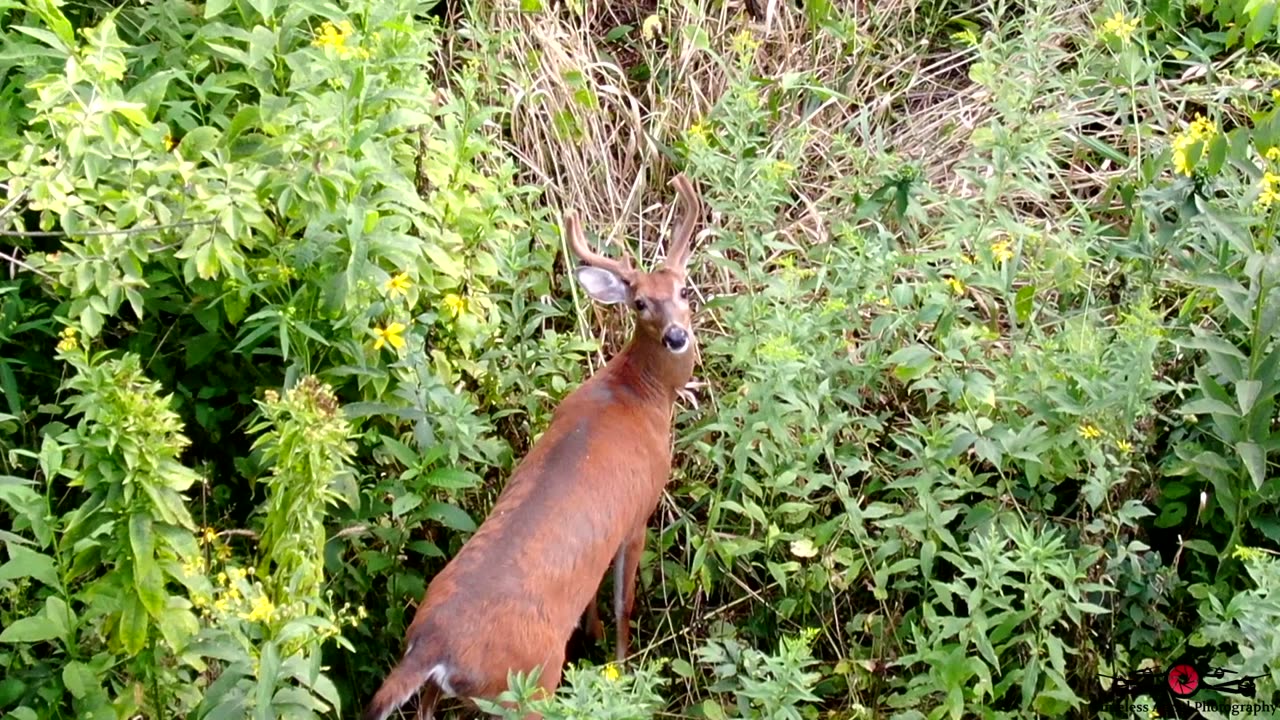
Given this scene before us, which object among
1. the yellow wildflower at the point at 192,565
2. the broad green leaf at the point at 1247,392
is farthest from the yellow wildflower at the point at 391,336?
the broad green leaf at the point at 1247,392

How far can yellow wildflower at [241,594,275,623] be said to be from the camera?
3445mm

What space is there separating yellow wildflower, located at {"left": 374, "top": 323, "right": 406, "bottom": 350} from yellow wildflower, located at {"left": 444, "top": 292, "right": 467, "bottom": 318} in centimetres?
35

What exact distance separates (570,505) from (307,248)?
3.42ft

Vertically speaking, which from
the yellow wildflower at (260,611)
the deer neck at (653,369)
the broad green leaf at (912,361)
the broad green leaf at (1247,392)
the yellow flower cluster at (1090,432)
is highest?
the yellow wildflower at (260,611)

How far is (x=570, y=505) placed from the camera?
176 inches

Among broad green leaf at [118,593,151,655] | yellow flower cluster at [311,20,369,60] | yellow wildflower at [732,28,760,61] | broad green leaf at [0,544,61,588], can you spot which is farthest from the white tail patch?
yellow wildflower at [732,28,760,61]

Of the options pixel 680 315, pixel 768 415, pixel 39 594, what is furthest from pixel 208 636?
pixel 680 315

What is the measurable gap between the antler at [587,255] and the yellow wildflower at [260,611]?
216cm

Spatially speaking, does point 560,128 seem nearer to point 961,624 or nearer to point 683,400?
point 683,400

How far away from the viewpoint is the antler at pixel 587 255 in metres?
5.35

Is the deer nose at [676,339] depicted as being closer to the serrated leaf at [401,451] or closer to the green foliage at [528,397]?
the green foliage at [528,397]

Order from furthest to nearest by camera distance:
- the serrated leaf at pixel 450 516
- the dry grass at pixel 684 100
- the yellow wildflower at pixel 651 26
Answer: the yellow wildflower at pixel 651 26
the dry grass at pixel 684 100
the serrated leaf at pixel 450 516

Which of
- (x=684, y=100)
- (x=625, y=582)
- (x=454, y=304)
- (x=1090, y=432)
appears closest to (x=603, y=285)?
(x=454, y=304)

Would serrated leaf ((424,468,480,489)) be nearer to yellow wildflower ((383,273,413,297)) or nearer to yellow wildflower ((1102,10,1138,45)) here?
yellow wildflower ((383,273,413,297))
